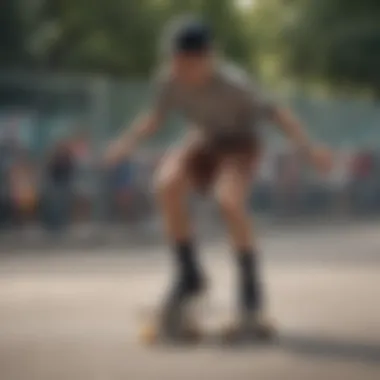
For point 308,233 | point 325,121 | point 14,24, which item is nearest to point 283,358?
point 308,233

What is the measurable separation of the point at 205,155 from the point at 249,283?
0.71 metres

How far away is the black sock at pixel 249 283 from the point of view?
7461mm

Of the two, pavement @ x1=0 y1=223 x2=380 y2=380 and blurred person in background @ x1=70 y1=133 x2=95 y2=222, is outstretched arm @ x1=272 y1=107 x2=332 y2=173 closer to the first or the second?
pavement @ x1=0 y1=223 x2=380 y2=380

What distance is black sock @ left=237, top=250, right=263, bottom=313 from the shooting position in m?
7.46

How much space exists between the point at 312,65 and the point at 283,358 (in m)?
32.9

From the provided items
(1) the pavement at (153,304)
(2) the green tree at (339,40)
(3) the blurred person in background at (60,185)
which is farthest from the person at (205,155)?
(2) the green tree at (339,40)

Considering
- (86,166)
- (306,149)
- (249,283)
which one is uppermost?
(86,166)

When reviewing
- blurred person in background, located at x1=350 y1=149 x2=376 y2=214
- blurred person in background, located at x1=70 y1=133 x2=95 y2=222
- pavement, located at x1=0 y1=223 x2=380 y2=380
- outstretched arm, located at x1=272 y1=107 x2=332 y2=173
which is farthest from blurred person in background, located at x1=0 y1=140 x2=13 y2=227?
outstretched arm, located at x1=272 y1=107 x2=332 y2=173

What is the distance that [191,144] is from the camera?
7613 millimetres

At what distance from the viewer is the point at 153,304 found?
341 inches

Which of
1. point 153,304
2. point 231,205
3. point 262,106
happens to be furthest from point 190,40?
point 153,304

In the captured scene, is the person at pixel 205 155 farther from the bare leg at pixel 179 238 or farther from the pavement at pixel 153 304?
the pavement at pixel 153 304

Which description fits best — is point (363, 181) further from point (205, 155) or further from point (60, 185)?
point (205, 155)

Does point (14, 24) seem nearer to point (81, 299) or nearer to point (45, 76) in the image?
point (45, 76)
